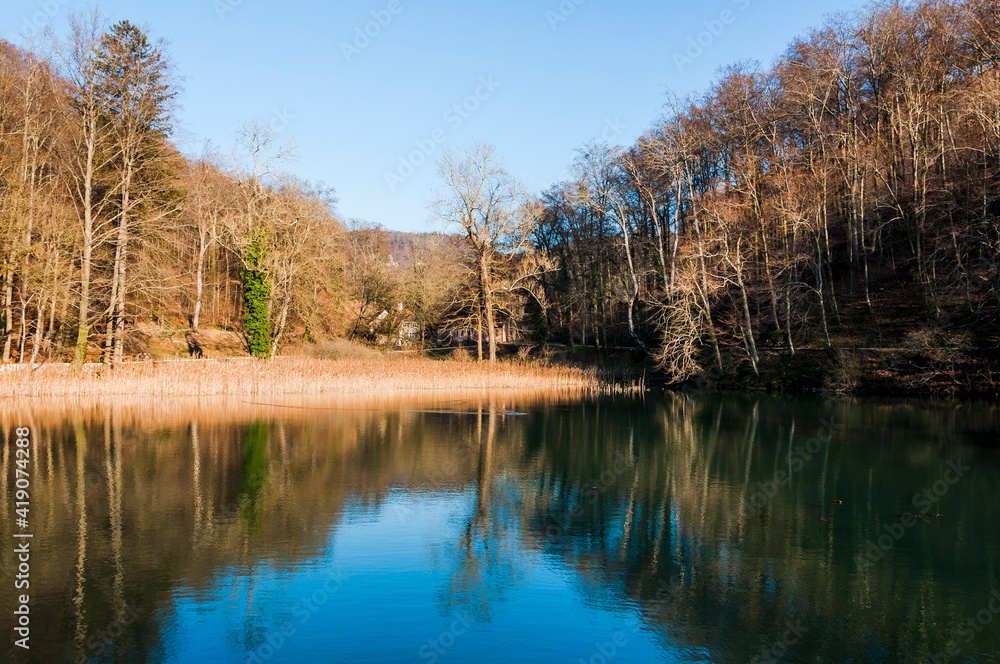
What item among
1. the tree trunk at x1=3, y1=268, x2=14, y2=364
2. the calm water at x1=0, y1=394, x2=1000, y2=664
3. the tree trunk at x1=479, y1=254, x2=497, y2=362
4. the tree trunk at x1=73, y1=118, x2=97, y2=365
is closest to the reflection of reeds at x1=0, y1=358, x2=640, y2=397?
the tree trunk at x1=73, y1=118, x2=97, y2=365

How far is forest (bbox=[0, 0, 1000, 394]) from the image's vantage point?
27078mm

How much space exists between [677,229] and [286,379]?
73.7 feet

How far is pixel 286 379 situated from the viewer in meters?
26.3

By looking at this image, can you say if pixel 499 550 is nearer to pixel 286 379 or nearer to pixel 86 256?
pixel 286 379

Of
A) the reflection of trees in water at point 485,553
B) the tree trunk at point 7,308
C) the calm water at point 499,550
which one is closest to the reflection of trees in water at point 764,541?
the calm water at point 499,550

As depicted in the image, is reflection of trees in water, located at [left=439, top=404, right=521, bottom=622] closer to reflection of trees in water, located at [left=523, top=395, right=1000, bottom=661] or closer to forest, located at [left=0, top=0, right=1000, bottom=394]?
reflection of trees in water, located at [left=523, top=395, right=1000, bottom=661]

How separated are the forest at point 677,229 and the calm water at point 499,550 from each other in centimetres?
1538

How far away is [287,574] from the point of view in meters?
6.82

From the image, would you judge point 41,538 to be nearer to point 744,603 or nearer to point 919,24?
point 744,603

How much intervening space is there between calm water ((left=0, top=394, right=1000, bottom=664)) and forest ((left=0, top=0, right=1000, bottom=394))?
1538 cm

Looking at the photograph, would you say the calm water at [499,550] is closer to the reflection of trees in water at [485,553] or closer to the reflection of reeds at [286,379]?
the reflection of trees in water at [485,553]

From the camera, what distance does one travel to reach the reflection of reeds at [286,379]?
74.1 ft

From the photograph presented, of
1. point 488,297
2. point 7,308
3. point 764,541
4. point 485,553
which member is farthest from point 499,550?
point 488,297

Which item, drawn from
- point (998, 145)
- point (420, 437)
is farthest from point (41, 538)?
→ point (998, 145)
